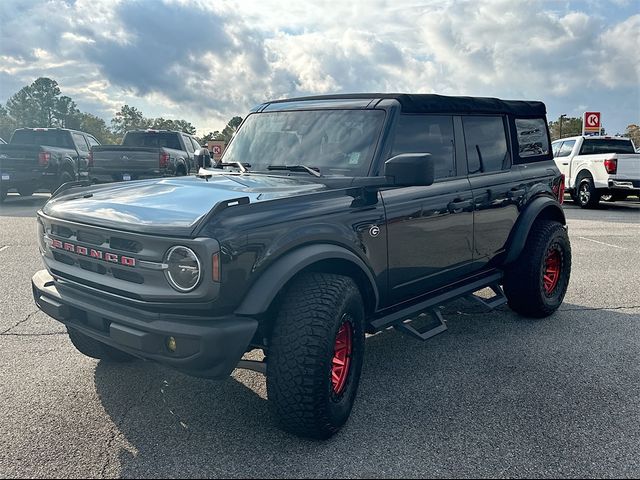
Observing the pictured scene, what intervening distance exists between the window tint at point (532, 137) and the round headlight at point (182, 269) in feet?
11.4

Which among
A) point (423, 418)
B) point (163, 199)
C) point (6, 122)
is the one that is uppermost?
point (6, 122)

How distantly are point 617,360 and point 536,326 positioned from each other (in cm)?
85

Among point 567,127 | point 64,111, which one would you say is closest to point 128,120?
point 64,111

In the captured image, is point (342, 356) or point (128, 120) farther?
point (128, 120)

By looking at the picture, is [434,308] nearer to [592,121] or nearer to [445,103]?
[445,103]

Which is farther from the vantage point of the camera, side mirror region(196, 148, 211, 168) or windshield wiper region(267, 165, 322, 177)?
side mirror region(196, 148, 211, 168)

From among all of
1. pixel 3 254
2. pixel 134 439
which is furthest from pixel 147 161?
pixel 134 439

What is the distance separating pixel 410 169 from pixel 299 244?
78cm

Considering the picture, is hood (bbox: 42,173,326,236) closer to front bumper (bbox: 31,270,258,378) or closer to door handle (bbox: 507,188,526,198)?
front bumper (bbox: 31,270,258,378)

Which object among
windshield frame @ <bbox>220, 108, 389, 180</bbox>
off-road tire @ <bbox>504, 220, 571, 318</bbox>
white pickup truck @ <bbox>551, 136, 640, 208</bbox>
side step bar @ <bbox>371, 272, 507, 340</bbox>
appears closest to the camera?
windshield frame @ <bbox>220, 108, 389, 180</bbox>

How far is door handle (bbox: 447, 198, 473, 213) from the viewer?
157 inches

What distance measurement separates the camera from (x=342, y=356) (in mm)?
3229

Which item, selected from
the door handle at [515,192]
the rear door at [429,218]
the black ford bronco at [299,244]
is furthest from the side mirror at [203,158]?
the door handle at [515,192]

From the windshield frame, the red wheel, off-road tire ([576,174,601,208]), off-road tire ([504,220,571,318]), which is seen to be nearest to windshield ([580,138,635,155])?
off-road tire ([576,174,601,208])
